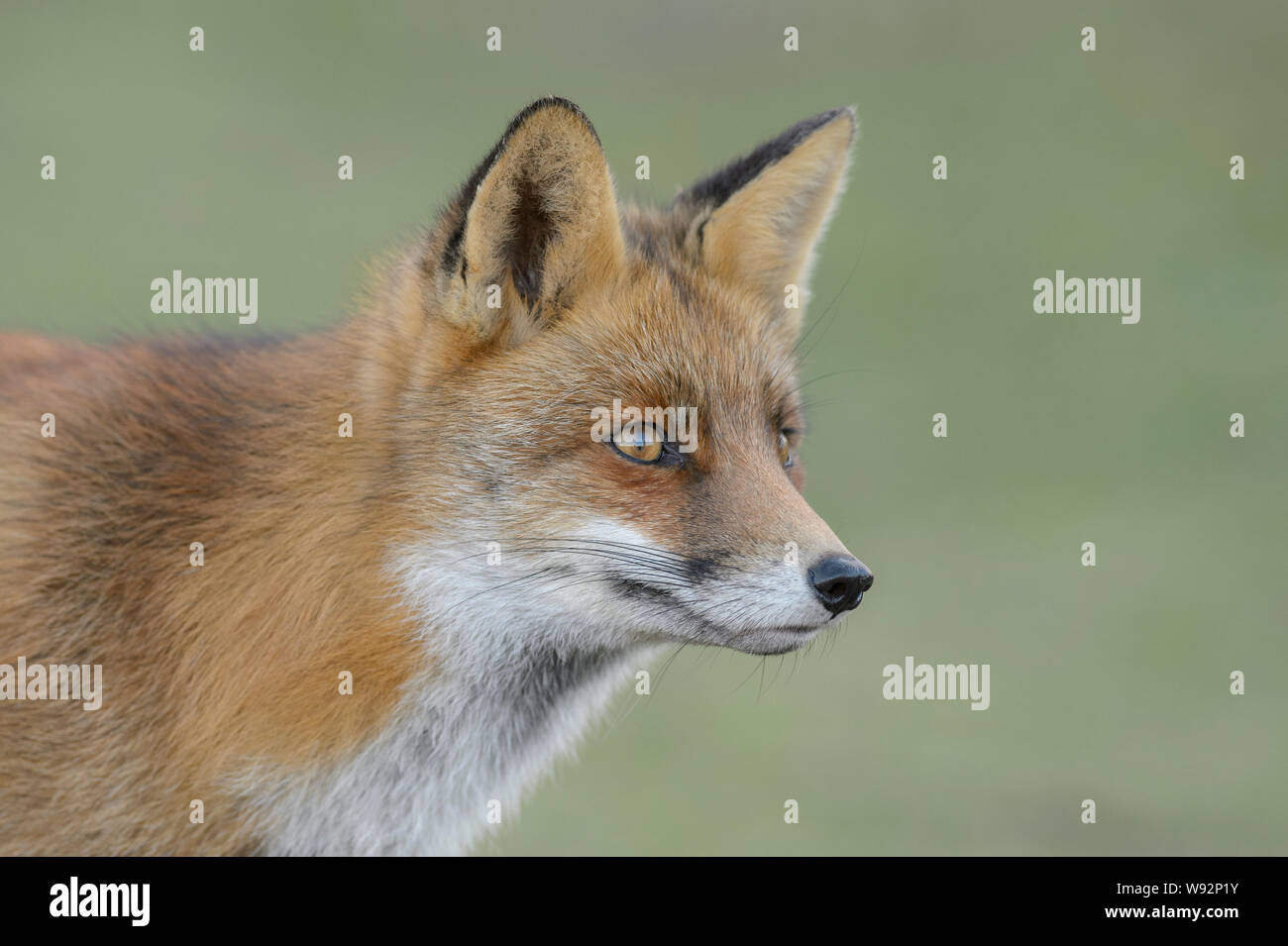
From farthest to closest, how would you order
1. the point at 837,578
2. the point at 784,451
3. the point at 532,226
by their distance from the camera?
1. the point at 784,451
2. the point at 532,226
3. the point at 837,578

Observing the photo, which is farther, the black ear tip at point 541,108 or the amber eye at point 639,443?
the amber eye at point 639,443

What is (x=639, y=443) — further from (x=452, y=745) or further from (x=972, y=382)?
(x=972, y=382)

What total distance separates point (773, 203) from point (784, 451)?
3.25 ft

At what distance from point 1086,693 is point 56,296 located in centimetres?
1091

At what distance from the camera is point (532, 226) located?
4719mm

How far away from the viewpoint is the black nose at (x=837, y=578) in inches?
165

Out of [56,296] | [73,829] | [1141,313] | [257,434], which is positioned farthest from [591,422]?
[1141,313]

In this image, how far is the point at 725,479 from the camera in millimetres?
4508

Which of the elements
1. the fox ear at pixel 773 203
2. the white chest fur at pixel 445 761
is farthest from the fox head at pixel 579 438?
the fox ear at pixel 773 203

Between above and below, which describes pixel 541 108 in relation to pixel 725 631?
above

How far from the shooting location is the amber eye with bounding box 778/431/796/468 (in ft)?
16.3

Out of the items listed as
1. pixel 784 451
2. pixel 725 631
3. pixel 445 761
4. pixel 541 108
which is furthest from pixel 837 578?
pixel 541 108

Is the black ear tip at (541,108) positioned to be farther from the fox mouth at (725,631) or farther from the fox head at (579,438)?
the fox mouth at (725,631)

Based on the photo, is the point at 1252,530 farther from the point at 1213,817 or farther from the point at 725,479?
the point at 725,479
